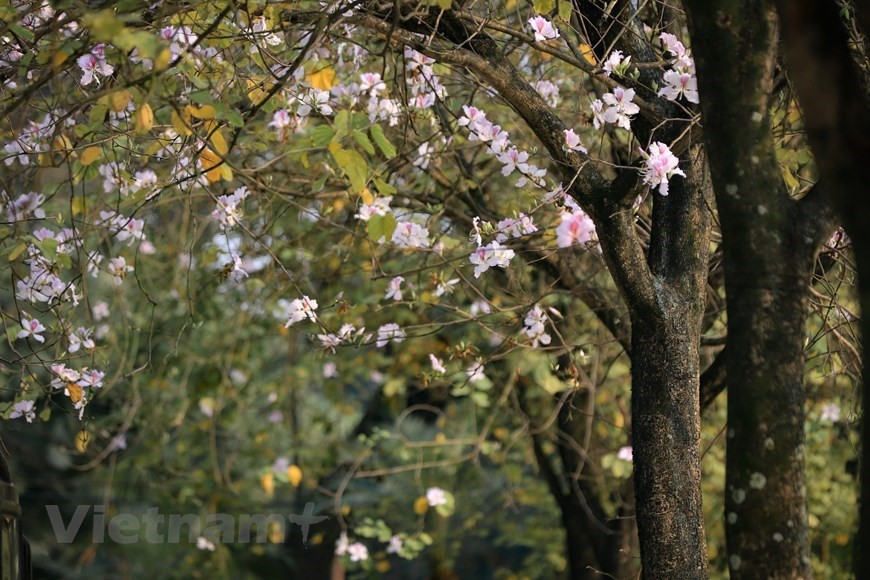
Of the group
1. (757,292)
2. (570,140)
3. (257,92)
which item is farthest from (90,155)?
(757,292)

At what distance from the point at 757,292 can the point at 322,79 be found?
2.26 meters

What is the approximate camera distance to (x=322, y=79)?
416 cm

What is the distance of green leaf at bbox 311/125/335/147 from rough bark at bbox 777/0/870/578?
138cm

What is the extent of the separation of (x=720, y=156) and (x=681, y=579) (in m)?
1.48

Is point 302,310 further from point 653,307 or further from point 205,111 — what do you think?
point 653,307

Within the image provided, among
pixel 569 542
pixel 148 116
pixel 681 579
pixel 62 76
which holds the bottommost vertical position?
pixel 681 579

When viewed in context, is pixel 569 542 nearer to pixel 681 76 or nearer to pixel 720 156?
pixel 681 76

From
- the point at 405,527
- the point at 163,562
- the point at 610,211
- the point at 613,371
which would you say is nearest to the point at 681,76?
the point at 610,211

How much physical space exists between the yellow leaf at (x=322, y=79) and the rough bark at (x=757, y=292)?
1.97 meters

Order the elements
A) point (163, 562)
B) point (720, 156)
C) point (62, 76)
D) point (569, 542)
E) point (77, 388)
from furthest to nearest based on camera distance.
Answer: point (163, 562) < point (569, 542) < point (62, 76) < point (77, 388) < point (720, 156)

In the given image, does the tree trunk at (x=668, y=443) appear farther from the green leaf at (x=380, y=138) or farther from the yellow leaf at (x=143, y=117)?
the yellow leaf at (x=143, y=117)

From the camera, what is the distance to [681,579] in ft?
10.8

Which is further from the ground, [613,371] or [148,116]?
[613,371]

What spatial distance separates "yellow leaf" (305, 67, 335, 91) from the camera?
4.12 meters
